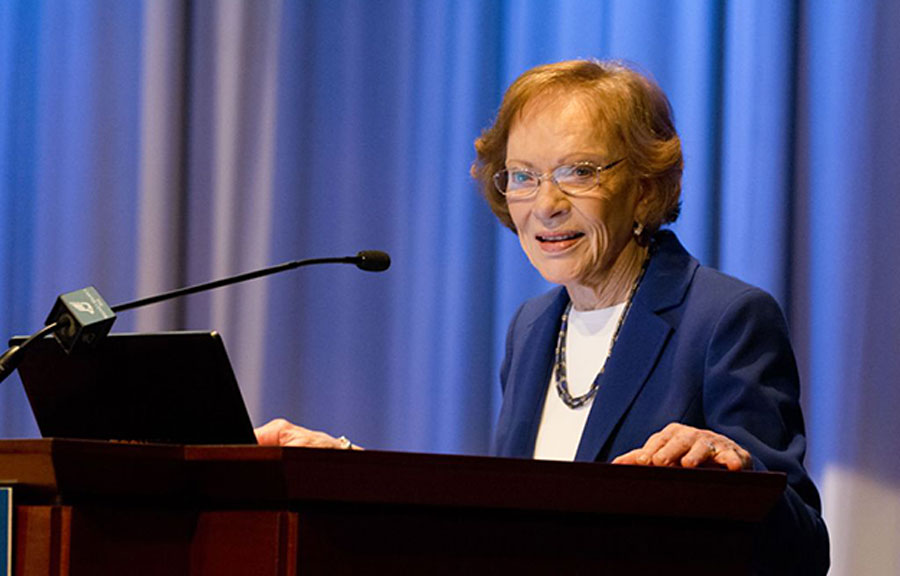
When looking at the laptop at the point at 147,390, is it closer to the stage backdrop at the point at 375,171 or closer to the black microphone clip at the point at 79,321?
the black microphone clip at the point at 79,321

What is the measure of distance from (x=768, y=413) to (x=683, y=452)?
1.57 feet

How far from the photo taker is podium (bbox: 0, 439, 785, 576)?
1.22 metres

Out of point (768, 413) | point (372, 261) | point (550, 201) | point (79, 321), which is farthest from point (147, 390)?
point (550, 201)

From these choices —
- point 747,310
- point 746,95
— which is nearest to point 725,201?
point 746,95

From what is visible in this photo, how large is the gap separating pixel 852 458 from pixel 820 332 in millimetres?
290

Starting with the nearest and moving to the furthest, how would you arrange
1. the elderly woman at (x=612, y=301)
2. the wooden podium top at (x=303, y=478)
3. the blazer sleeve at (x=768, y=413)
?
the wooden podium top at (x=303, y=478)
the blazer sleeve at (x=768, y=413)
the elderly woman at (x=612, y=301)

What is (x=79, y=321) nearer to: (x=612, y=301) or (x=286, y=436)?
(x=286, y=436)

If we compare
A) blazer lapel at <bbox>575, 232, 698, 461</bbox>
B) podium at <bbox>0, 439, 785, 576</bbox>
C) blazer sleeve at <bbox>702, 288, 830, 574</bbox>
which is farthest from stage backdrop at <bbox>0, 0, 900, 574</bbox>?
podium at <bbox>0, 439, 785, 576</bbox>

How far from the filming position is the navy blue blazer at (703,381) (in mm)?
1887

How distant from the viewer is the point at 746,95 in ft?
10.3

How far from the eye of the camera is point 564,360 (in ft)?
8.13

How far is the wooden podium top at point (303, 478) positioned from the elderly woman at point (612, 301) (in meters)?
0.63

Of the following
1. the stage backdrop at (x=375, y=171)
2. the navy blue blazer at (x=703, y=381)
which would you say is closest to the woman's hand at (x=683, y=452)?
the navy blue blazer at (x=703, y=381)

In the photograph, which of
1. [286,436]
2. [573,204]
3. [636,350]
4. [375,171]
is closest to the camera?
[286,436]
